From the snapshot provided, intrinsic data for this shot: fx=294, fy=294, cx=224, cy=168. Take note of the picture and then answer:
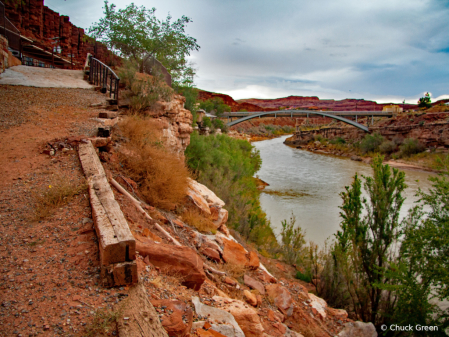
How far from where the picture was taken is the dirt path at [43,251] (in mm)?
1987

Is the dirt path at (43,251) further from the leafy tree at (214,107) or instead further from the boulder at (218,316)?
the leafy tree at (214,107)

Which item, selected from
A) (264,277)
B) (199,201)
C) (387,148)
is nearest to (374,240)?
(264,277)

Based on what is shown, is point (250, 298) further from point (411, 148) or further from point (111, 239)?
point (411, 148)

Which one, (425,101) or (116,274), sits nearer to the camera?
(116,274)

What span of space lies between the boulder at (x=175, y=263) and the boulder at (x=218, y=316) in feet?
1.29

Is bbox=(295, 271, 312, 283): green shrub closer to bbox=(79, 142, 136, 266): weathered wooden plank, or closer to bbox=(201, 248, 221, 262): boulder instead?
bbox=(201, 248, 221, 262): boulder

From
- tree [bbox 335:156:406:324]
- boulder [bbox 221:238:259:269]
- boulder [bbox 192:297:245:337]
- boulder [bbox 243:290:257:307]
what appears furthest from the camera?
tree [bbox 335:156:406:324]

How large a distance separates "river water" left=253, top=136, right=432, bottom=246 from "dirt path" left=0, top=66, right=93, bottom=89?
9.66 m

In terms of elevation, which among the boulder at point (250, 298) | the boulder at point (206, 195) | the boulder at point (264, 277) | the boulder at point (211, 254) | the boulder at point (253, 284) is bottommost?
the boulder at point (264, 277)

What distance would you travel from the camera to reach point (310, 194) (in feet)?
62.3

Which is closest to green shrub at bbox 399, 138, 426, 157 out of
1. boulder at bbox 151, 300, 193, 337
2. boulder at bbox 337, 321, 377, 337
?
boulder at bbox 337, 321, 377, 337

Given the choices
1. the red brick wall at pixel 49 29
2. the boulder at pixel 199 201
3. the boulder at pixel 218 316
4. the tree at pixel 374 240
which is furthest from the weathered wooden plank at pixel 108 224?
the red brick wall at pixel 49 29

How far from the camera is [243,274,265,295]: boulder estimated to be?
4588 millimetres

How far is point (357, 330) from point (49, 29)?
989 inches
